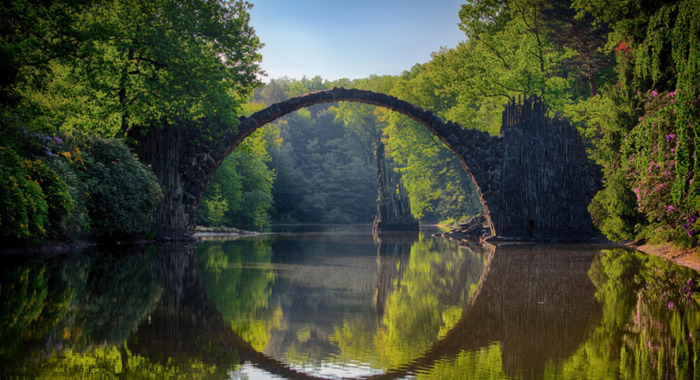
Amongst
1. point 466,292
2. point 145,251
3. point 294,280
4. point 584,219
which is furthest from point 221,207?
point 466,292

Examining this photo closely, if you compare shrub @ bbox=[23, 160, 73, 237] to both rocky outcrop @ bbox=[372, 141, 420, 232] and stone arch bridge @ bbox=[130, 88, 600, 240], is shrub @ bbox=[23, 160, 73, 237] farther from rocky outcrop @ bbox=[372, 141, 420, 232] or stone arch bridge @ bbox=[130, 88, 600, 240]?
rocky outcrop @ bbox=[372, 141, 420, 232]

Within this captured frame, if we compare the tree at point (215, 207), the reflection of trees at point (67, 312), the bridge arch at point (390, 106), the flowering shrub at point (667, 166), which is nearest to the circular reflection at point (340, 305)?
the reflection of trees at point (67, 312)

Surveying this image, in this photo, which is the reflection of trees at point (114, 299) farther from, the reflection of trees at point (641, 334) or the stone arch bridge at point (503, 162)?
the stone arch bridge at point (503, 162)

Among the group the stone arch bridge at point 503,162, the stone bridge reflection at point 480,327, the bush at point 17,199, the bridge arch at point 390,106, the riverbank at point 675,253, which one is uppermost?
the bridge arch at point 390,106

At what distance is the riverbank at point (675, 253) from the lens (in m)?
11.9

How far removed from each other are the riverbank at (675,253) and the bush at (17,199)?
41.5 feet

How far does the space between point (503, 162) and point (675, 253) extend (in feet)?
27.0

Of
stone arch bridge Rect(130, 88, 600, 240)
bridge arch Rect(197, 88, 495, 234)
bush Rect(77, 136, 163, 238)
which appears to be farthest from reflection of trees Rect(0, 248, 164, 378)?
bridge arch Rect(197, 88, 495, 234)

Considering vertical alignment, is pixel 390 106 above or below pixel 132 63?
below

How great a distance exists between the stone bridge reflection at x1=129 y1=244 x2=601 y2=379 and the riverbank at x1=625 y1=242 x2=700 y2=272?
10.5ft

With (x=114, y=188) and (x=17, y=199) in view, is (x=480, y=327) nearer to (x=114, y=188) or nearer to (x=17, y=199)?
(x=17, y=199)

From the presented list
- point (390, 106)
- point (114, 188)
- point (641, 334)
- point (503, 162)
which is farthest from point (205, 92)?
point (641, 334)

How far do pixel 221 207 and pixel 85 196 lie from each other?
15.4 meters

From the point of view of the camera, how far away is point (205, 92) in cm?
1852
